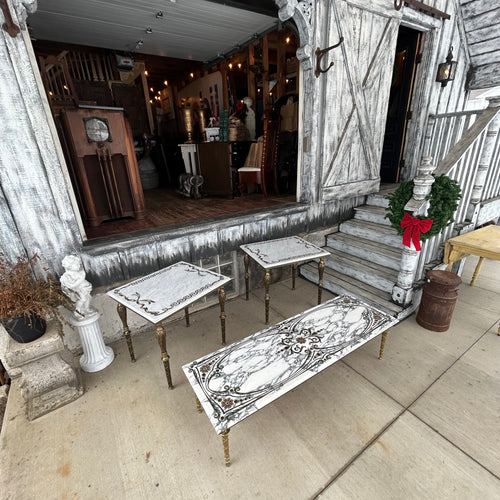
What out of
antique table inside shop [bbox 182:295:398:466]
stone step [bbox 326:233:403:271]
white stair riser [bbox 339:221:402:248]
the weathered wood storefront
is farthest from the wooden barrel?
the weathered wood storefront

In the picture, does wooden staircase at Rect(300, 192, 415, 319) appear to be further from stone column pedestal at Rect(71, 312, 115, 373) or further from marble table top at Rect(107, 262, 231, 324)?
stone column pedestal at Rect(71, 312, 115, 373)

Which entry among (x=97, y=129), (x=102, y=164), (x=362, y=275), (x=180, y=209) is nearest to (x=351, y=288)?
(x=362, y=275)

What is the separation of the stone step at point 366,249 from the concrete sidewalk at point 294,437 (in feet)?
3.60

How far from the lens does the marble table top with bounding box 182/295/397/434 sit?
154cm

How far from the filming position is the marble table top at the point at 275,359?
154 centimetres

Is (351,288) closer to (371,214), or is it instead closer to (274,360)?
(371,214)

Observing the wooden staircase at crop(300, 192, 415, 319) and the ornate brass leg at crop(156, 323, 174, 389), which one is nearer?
the ornate brass leg at crop(156, 323, 174, 389)

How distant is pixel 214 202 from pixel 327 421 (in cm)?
322

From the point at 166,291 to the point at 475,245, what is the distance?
3.28m

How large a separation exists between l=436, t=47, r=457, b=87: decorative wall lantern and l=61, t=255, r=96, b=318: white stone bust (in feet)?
19.8

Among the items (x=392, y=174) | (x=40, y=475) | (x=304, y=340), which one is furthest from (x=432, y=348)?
(x=392, y=174)

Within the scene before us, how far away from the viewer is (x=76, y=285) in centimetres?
223

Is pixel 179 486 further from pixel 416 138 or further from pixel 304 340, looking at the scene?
pixel 416 138

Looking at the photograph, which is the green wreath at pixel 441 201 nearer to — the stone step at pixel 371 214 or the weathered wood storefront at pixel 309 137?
the stone step at pixel 371 214
